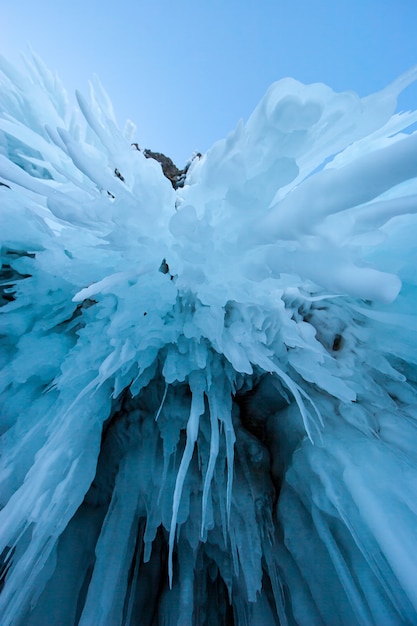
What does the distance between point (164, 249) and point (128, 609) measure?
1859 mm

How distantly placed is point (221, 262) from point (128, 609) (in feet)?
6.08

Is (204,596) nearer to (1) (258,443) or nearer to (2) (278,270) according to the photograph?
(1) (258,443)

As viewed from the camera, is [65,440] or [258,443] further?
[258,443]

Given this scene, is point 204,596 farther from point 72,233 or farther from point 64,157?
point 64,157

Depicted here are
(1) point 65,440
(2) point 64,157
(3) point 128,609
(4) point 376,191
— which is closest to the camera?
(4) point 376,191

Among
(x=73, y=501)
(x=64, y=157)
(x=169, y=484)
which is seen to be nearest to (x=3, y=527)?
(x=73, y=501)

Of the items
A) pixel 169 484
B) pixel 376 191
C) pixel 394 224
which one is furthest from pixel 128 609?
pixel 394 224

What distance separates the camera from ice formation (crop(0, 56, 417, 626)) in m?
1.02

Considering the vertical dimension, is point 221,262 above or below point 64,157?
below

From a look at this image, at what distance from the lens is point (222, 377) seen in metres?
1.58

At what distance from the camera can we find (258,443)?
5.75ft

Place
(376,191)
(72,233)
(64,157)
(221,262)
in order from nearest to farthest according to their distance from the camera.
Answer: (376,191), (221,262), (72,233), (64,157)

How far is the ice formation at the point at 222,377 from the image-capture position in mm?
1021

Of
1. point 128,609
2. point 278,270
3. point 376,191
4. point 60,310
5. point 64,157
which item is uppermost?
point 376,191
